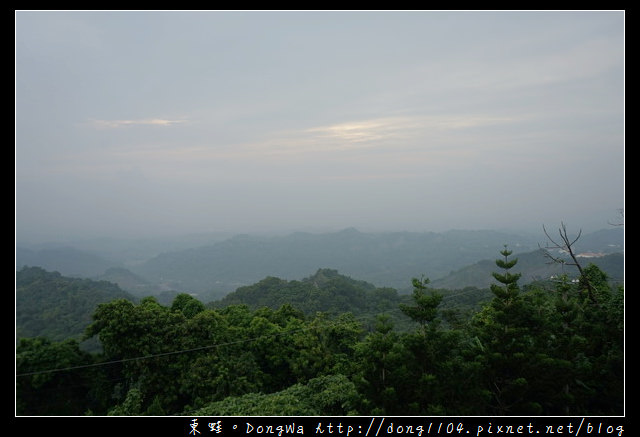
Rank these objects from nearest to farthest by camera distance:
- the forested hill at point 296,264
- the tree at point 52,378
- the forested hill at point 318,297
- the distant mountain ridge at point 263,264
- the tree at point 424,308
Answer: the tree at point 52,378 → the tree at point 424,308 → the forested hill at point 318,297 → the distant mountain ridge at point 263,264 → the forested hill at point 296,264

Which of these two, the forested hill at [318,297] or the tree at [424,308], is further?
the forested hill at [318,297]

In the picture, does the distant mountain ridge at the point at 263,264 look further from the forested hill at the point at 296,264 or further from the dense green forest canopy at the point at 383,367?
the dense green forest canopy at the point at 383,367

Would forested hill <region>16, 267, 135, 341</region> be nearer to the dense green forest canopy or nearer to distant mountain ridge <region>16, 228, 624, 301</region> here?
the dense green forest canopy

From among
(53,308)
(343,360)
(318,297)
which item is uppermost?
(53,308)

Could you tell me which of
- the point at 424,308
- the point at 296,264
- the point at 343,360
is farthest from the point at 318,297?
the point at 296,264

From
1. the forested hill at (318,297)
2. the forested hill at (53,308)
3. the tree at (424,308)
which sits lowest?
the forested hill at (318,297)

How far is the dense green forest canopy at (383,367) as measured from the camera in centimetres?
941

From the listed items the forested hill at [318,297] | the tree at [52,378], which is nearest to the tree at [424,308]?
the tree at [52,378]

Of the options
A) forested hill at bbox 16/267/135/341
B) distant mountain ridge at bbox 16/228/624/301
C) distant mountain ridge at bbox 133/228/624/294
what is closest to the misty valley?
forested hill at bbox 16/267/135/341

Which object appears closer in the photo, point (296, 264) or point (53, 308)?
point (53, 308)

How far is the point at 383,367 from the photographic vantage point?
371 inches

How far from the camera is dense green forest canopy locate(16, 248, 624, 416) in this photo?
9.41 m

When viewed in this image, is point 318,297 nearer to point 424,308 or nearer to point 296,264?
point 424,308
